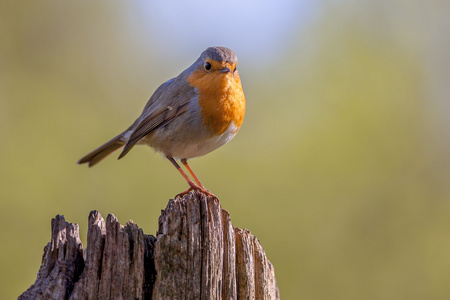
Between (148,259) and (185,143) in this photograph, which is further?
(185,143)

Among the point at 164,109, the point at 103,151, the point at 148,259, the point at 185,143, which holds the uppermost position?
the point at 103,151

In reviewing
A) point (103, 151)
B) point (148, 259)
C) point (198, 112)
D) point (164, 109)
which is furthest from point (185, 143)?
point (148, 259)

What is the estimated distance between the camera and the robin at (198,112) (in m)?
5.10

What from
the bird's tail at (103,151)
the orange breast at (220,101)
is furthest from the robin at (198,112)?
the bird's tail at (103,151)

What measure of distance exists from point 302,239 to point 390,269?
5.07 ft

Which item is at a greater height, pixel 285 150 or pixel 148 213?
pixel 285 150

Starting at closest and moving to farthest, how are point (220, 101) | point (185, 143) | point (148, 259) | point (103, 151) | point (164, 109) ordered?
point (148, 259) → point (220, 101) → point (185, 143) → point (164, 109) → point (103, 151)

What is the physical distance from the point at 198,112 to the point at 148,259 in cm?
207

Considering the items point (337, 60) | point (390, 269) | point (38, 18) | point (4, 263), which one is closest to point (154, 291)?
point (4, 263)

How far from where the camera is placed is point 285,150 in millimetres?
8367

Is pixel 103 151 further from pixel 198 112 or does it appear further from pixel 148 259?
pixel 148 259

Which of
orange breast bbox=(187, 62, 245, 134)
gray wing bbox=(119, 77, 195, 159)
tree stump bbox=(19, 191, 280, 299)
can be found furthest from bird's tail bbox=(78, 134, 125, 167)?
tree stump bbox=(19, 191, 280, 299)

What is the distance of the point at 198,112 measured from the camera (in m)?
5.14

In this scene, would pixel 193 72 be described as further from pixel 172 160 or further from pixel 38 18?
pixel 38 18
